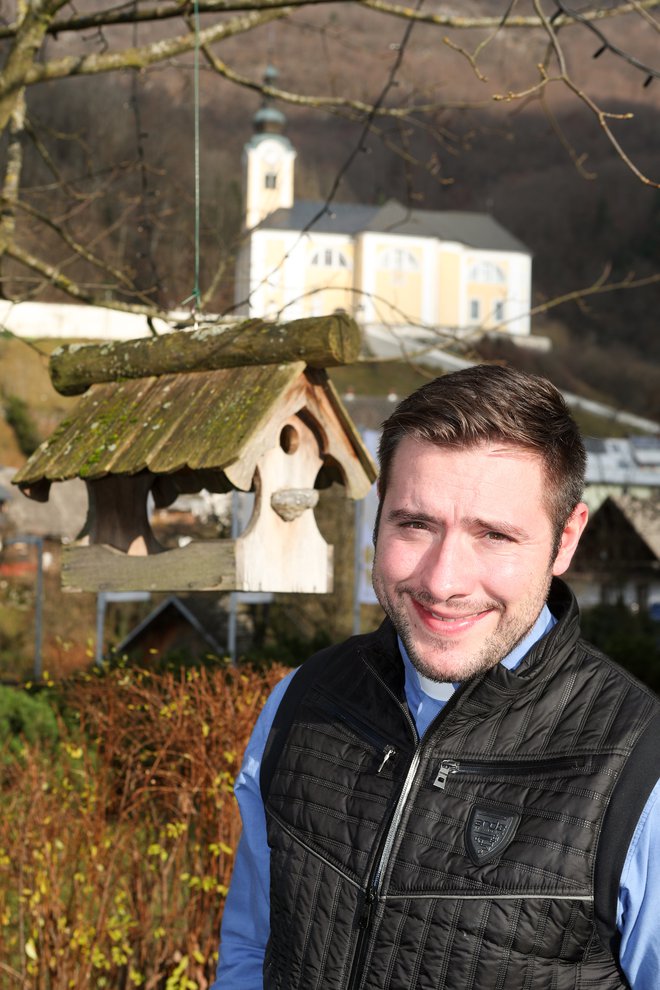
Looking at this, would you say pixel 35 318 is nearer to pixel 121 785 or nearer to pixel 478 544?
pixel 121 785

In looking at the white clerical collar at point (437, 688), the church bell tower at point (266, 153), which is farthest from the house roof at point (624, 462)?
the church bell tower at point (266, 153)

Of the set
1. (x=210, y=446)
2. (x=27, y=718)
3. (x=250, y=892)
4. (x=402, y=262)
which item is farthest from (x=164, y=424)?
(x=402, y=262)

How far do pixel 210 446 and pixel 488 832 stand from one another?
1.63m

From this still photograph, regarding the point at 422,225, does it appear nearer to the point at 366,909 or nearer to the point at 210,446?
the point at 210,446

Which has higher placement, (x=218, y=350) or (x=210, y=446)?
(x=218, y=350)

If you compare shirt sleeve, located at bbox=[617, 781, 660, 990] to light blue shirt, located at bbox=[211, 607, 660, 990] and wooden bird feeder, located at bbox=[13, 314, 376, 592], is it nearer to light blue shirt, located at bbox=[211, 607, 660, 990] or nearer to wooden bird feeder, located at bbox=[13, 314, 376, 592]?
light blue shirt, located at bbox=[211, 607, 660, 990]

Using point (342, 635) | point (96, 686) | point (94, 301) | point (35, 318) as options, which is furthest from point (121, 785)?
point (35, 318)

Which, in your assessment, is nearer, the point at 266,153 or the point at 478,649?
the point at 478,649

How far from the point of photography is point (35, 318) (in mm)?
40000

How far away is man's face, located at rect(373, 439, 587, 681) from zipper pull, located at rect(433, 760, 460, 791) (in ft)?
0.40

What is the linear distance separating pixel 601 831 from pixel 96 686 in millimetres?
5458

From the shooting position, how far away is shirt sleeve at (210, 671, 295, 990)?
6.16 feet

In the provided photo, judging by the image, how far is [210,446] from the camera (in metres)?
2.96

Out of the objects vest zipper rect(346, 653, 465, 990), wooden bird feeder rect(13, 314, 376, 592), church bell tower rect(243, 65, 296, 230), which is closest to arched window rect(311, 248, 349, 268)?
church bell tower rect(243, 65, 296, 230)
